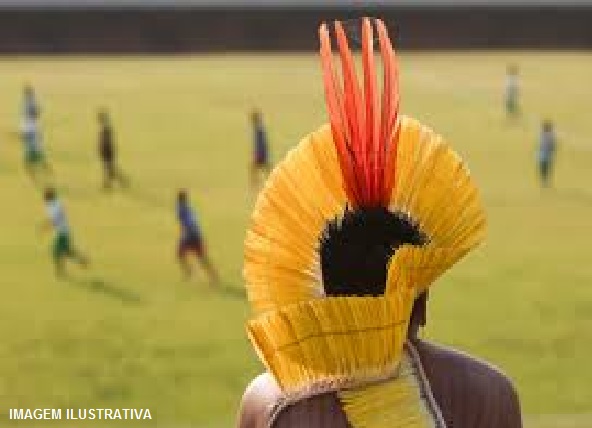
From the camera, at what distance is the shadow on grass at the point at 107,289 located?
11.9 meters

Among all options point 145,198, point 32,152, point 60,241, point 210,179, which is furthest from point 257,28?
point 60,241

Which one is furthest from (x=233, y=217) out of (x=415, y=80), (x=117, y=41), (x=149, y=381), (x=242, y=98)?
(x=117, y=41)

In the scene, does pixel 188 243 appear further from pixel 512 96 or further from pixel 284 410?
pixel 512 96

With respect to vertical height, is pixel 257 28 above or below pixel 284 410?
below

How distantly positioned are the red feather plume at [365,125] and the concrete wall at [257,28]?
31312 millimetres

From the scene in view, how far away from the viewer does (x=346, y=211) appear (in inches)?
78.5

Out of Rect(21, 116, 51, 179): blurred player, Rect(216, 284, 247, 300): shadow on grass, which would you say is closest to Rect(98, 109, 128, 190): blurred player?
Rect(21, 116, 51, 179): blurred player

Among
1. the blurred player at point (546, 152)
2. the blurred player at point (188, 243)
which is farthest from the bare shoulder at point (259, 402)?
the blurred player at point (546, 152)

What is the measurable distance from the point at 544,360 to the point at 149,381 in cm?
311

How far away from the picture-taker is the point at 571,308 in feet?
38.3

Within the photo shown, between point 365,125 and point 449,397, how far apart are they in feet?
1.45

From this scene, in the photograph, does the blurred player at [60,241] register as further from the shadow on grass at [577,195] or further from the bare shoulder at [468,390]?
the bare shoulder at [468,390]

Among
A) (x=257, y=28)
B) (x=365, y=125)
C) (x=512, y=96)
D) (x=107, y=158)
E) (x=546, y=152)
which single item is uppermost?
(x=365, y=125)

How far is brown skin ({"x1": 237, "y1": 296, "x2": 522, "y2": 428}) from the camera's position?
6.52ft
